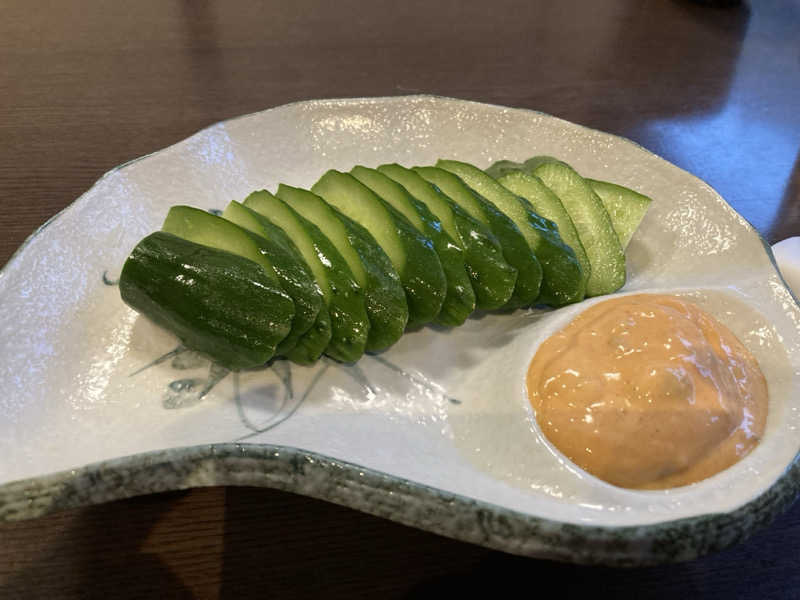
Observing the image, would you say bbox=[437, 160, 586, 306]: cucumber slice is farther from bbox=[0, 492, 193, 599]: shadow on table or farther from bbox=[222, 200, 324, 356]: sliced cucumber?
bbox=[0, 492, 193, 599]: shadow on table

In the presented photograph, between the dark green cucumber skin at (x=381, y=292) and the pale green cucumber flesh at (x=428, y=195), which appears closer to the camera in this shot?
the dark green cucumber skin at (x=381, y=292)

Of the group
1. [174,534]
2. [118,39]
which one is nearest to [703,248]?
[174,534]

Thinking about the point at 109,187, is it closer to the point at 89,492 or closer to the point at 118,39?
the point at 89,492

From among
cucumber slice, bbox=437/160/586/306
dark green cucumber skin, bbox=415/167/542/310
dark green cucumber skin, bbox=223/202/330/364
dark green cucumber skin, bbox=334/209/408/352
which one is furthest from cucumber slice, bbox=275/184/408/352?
cucumber slice, bbox=437/160/586/306

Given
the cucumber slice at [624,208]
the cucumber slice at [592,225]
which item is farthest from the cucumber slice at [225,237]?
the cucumber slice at [624,208]

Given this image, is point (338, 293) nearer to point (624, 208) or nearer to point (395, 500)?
point (395, 500)

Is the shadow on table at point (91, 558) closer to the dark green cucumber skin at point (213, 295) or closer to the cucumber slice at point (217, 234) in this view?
the dark green cucumber skin at point (213, 295)
